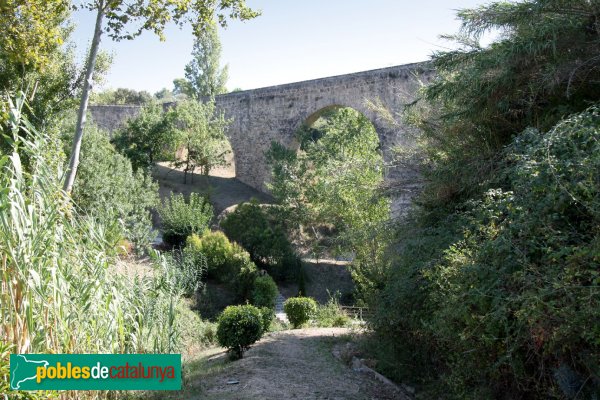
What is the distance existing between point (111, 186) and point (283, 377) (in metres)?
10.3

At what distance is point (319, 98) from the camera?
62.2ft

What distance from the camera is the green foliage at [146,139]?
19.5 m

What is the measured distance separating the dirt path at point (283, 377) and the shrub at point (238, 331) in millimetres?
165

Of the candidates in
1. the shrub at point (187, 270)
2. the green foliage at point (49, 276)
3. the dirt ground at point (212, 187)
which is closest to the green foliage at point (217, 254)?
the shrub at point (187, 270)

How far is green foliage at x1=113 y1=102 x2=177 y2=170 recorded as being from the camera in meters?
19.5

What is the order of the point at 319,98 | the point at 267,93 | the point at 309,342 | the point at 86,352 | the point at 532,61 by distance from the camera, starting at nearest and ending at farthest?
the point at 86,352 → the point at 532,61 → the point at 309,342 → the point at 319,98 → the point at 267,93

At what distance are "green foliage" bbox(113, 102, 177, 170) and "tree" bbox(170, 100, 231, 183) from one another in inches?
28.5

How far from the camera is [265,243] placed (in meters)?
16.6

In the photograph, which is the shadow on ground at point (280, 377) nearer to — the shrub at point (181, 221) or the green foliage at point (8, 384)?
the green foliage at point (8, 384)

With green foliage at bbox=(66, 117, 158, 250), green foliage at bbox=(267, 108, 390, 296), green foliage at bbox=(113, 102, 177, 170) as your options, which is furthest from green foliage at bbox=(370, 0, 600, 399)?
green foliage at bbox=(113, 102, 177, 170)

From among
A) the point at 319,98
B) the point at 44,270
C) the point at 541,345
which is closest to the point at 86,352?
the point at 44,270

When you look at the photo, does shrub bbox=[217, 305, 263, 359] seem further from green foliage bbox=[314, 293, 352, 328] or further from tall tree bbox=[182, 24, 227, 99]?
tall tree bbox=[182, 24, 227, 99]

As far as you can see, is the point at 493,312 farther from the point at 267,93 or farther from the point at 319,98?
the point at 267,93

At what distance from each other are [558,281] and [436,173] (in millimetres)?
2827
